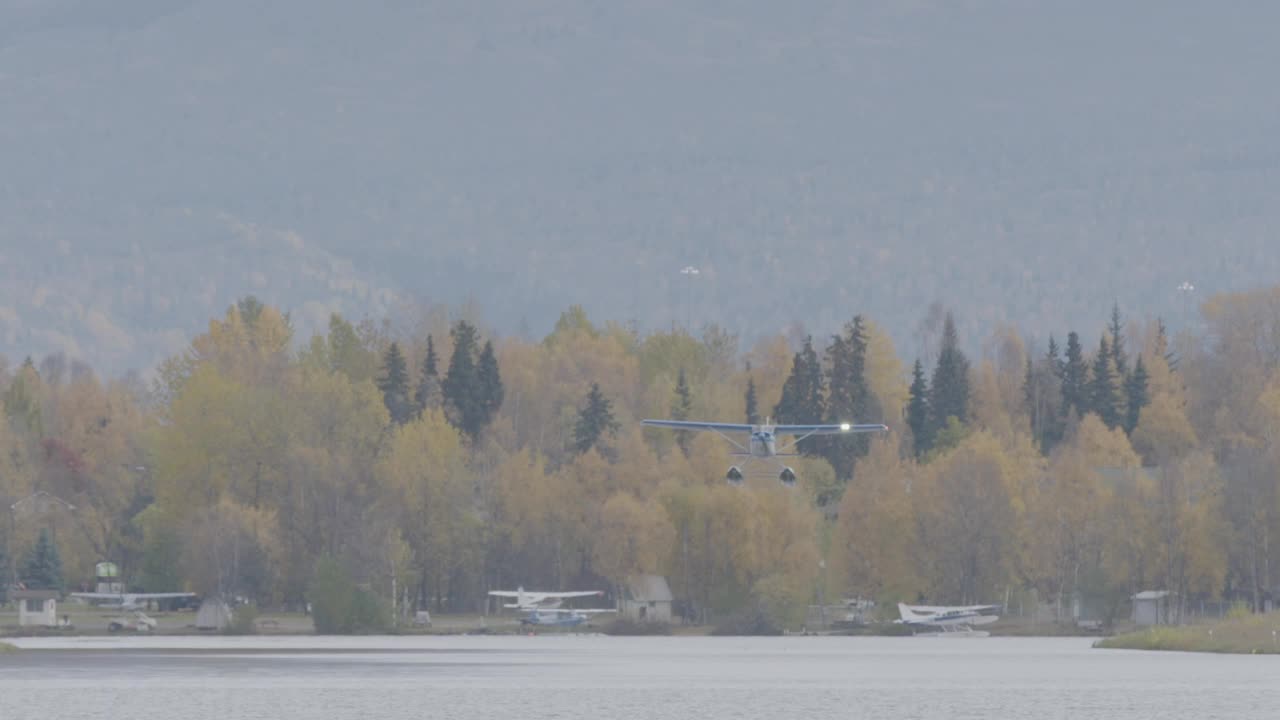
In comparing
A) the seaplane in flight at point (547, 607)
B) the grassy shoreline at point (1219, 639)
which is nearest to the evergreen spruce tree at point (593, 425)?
the seaplane in flight at point (547, 607)

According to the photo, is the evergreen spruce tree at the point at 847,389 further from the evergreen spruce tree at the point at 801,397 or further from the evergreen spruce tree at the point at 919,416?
the evergreen spruce tree at the point at 919,416

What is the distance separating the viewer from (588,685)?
7806cm

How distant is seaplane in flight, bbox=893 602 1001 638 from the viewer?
141000 mm

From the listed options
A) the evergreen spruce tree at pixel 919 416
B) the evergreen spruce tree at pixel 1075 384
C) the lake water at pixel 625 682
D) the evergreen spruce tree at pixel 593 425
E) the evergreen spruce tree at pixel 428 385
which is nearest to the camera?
the lake water at pixel 625 682

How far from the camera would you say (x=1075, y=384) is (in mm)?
192125

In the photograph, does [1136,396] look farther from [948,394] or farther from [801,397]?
[801,397]

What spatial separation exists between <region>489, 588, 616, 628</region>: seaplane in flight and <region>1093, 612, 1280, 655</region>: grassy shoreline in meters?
41.7

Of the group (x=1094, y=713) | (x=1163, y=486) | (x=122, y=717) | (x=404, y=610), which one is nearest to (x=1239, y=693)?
(x=1094, y=713)

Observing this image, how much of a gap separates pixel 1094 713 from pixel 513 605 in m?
96.1

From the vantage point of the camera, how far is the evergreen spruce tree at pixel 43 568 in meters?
162

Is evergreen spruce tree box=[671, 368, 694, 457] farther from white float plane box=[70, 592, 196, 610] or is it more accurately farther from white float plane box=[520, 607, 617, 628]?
white float plane box=[70, 592, 196, 610]

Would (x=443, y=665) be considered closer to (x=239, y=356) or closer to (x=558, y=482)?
(x=558, y=482)

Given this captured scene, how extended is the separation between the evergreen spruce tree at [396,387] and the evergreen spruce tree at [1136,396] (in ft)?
186

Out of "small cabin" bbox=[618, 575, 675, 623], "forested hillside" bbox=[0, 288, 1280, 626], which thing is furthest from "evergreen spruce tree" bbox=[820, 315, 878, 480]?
"small cabin" bbox=[618, 575, 675, 623]
